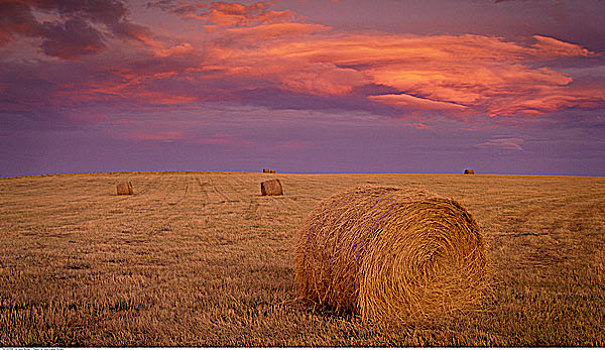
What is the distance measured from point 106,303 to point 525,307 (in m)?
5.66


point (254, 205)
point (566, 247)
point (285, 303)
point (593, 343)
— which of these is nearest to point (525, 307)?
point (593, 343)

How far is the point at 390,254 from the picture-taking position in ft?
19.1

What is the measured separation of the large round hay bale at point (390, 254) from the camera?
5652mm

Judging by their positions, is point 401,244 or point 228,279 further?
point 228,279

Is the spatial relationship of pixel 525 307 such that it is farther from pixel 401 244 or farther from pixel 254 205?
pixel 254 205

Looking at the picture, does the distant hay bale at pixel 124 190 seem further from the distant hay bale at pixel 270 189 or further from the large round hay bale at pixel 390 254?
the large round hay bale at pixel 390 254

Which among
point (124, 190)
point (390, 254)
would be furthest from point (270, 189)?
point (390, 254)

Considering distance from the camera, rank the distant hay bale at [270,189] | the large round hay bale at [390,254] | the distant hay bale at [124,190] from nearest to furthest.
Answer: the large round hay bale at [390,254] → the distant hay bale at [270,189] → the distant hay bale at [124,190]

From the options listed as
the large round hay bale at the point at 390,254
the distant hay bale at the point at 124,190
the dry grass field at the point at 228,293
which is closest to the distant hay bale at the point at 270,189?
the distant hay bale at the point at 124,190

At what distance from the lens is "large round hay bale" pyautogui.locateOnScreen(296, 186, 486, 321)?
223 inches

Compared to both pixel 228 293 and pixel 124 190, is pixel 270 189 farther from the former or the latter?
pixel 228 293

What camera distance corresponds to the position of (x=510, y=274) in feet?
25.2

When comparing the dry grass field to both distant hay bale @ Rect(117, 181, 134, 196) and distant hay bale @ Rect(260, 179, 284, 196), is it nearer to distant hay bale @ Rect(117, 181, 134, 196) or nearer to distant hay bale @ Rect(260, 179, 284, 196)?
distant hay bale @ Rect(260, 179, 284, 196)

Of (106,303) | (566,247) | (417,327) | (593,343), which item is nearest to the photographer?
(593,343)
